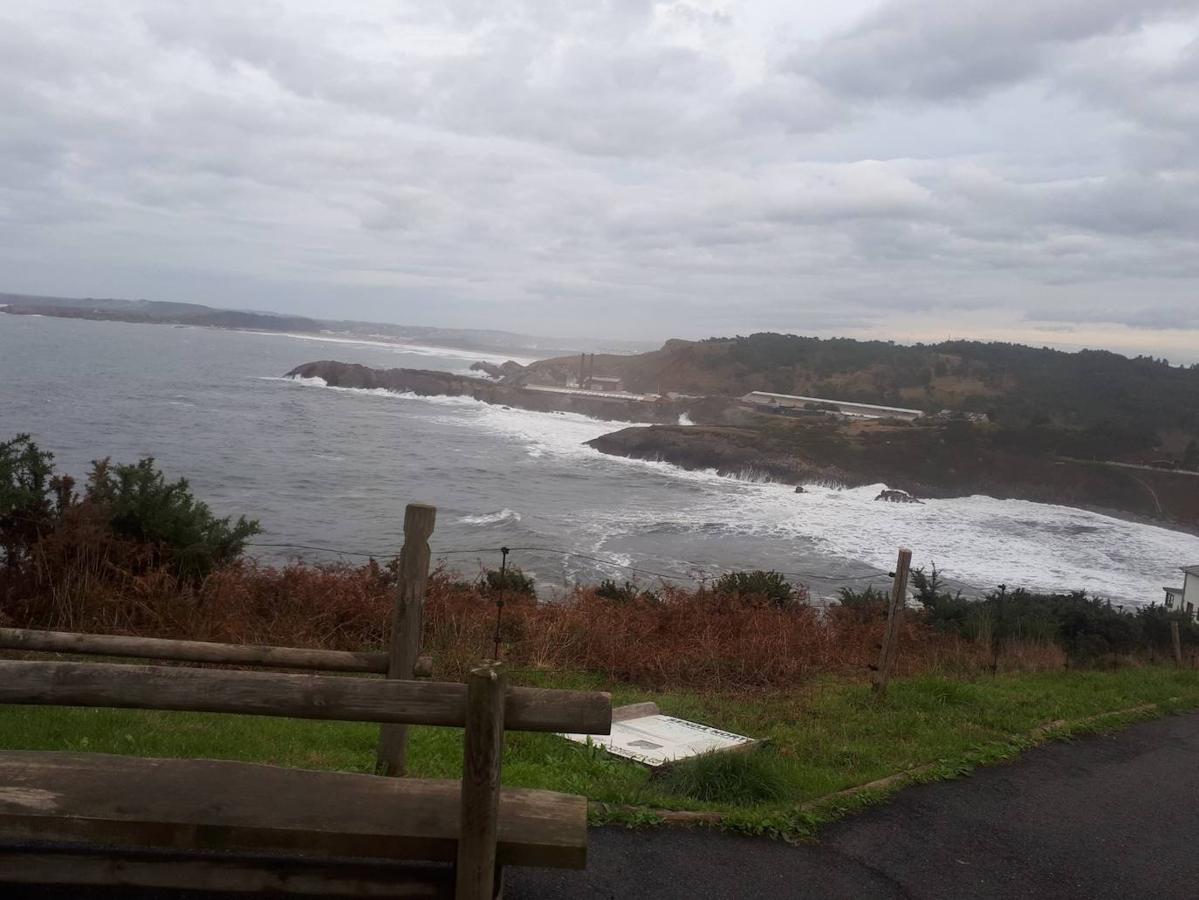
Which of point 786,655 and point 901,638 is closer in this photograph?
point 786,655

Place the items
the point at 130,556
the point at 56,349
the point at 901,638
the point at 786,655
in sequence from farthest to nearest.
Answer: the point at 56,349 → the point at 901,638 → the point at 786,655 → the point at 130,556

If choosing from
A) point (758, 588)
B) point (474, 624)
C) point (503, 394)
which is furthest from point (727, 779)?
point (503, 394)

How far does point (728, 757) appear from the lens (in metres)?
5.94

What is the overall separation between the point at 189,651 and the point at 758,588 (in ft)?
38.3

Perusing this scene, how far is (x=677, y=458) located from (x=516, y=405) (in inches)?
1158

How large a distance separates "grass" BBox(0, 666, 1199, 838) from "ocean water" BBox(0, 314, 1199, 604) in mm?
10245

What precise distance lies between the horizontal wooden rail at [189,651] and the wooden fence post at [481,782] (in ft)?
5.36

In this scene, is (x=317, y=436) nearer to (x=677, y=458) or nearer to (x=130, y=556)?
(x=677, y=458)

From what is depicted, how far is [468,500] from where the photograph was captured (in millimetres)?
34938

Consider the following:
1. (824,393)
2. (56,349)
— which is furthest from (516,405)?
(56,349)

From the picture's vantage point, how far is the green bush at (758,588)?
1473cm

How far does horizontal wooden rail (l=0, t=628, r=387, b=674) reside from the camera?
4.53m

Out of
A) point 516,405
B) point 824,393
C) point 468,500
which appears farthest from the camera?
point 824,393

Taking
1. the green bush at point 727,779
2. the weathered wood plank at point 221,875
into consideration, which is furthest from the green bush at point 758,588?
the weathered wood plank at point 221,875
